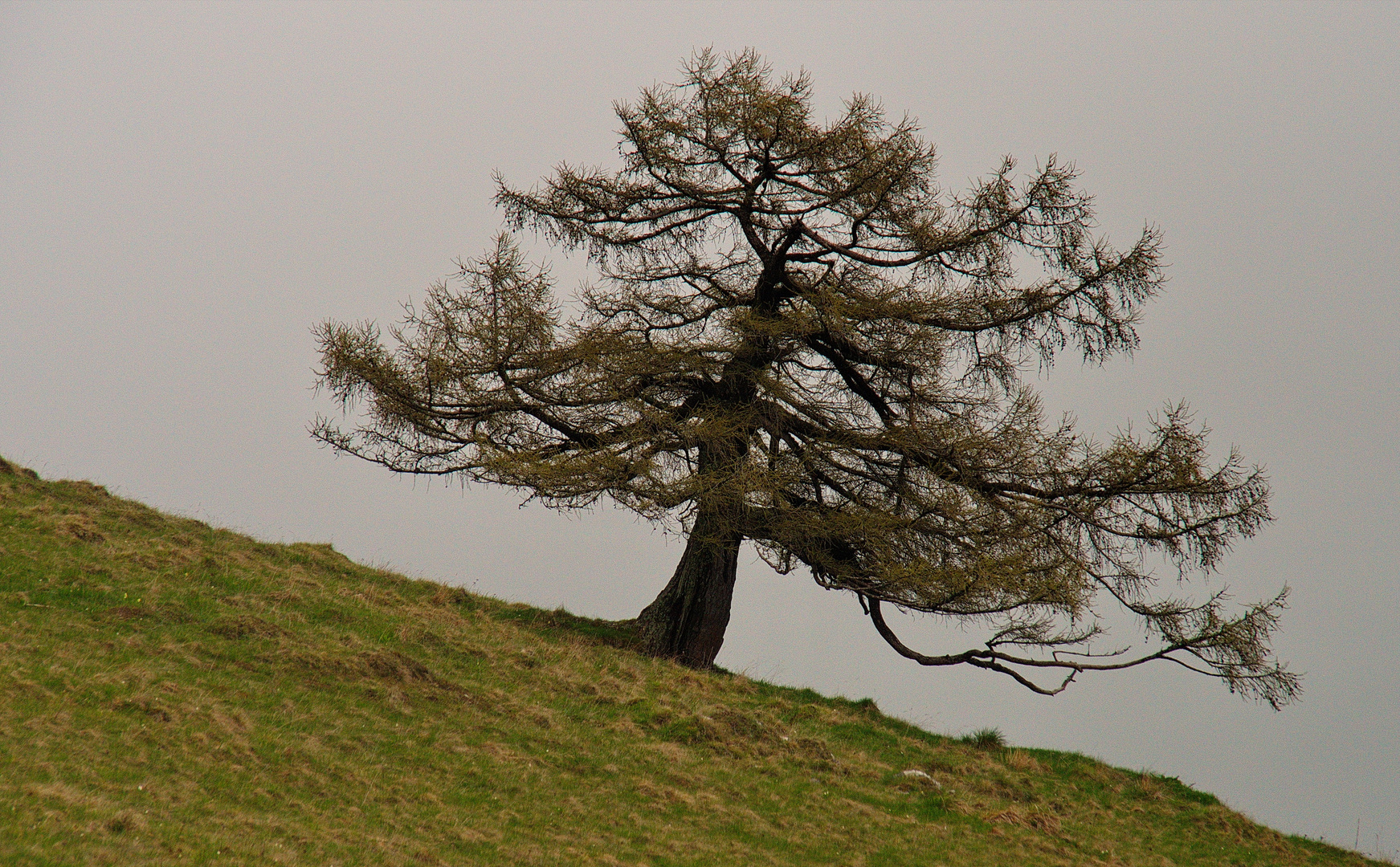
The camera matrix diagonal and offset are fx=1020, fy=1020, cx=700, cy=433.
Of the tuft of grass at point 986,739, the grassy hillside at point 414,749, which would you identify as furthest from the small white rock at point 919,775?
the tuft of grass at point 986,739

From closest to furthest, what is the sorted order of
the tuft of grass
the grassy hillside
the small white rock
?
the grassy hillside, the small white rock, the tuft of grass

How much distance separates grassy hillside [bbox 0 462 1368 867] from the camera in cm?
822

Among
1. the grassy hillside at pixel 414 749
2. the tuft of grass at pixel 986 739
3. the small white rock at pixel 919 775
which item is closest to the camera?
the grassy hillside at pixel 414 749

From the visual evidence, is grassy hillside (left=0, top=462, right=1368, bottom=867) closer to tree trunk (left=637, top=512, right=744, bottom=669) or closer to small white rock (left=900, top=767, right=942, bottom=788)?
small white rock (left=900, top=767, right=942, bottom=788)

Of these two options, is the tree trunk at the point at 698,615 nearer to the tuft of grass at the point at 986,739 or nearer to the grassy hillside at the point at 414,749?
the grassy hillside at the point at 414,749

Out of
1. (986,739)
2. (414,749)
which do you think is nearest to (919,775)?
(986,739)

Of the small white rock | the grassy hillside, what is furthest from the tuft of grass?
the small white rock

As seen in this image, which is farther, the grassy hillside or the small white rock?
the small white rock

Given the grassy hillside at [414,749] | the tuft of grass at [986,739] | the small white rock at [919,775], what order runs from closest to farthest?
1. the grassy hillside at [414,749]
2. the small white rock at [919,775]
3. the tuft of grass at [986,739]

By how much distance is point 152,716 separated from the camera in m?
9.34

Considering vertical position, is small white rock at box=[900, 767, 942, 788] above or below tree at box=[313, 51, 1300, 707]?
below

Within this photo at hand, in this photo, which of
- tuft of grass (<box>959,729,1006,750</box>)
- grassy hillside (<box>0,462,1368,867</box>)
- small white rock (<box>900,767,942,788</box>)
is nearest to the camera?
grassy hillside (<box>0,462,1368,867</box>)

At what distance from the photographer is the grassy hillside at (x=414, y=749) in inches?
324

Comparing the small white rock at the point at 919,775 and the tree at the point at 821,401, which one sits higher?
the tree at the point at 821,401
